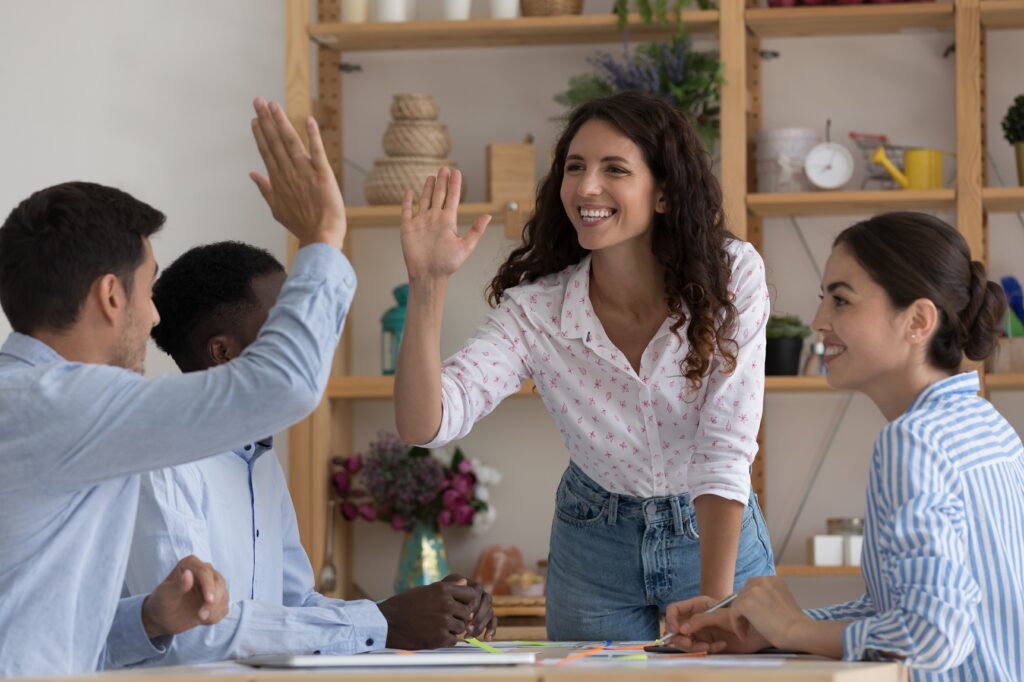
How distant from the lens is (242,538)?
1.80 m

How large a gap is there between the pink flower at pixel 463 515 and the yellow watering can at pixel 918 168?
52.7 inches

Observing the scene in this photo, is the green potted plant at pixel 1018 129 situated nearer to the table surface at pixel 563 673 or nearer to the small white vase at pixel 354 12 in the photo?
the small white vase at pixel 354 12

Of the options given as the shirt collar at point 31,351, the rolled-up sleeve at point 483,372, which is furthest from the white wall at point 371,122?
the shirt collar at point 31,351

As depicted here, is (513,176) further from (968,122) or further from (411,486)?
(968,122)

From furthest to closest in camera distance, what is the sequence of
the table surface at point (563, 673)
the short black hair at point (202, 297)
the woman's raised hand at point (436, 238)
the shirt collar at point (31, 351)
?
the short black hair at point (202, 297) < the woman's raised hand at point (436, 238) < the shirt collar at point (31, 351) < the table surface at point (563, 673)

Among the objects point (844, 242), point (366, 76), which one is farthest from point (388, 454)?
point (844, 242)

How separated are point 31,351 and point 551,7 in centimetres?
237

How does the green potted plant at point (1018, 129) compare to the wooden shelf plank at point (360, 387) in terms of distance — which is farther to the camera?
the wooden shelf plank at point (360, 387)

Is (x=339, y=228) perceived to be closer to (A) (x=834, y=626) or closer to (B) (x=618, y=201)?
(A) (x=834, y=626)

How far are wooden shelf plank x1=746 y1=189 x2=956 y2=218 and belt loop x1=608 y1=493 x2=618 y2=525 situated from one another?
152 centimetres

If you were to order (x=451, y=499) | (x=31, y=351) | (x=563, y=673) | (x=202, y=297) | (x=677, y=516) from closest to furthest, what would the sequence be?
(x=563, y=673)
(x=31, y=351)
(x=202, y=297)
(x=677, y=516)
(x=451, y=499)

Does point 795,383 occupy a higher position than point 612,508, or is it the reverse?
point 795,383

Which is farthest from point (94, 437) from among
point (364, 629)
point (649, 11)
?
point (649, 11)

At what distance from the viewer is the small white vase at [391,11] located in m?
3.58
